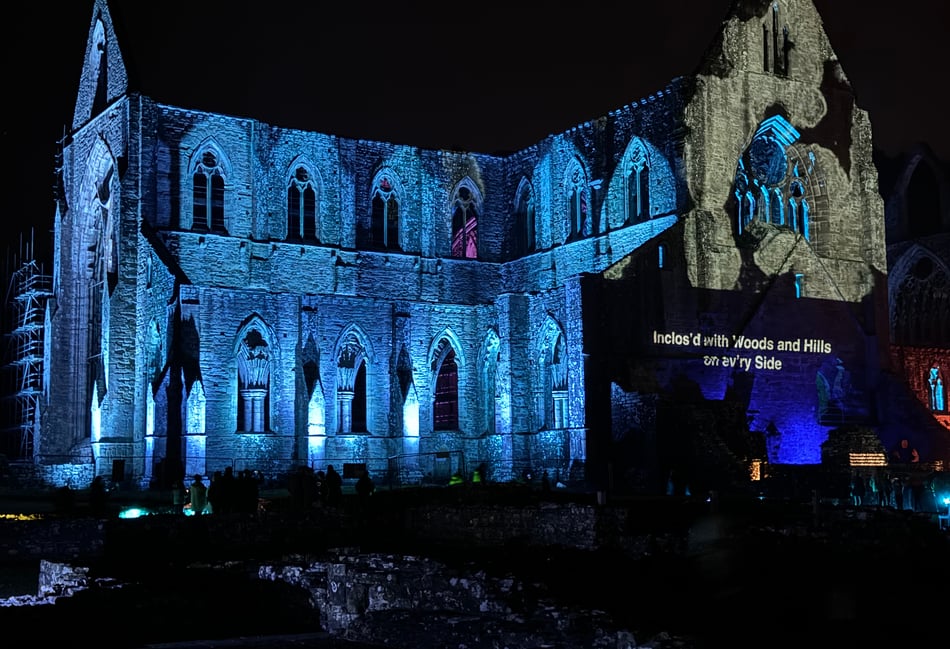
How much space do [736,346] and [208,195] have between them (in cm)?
1809

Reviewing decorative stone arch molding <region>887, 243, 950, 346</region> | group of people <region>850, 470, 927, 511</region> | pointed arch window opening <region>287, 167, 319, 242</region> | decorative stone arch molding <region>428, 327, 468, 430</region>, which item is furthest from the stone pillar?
decorative stone arch molding <region>887, 243, 950, 346</region>

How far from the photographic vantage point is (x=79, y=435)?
4497 cm

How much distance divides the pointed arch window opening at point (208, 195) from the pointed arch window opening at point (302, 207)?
8.40 ft

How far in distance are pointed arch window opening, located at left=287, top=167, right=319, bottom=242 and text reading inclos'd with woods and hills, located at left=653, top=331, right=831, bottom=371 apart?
1359 cm

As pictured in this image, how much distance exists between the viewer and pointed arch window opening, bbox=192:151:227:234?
42.8 meters

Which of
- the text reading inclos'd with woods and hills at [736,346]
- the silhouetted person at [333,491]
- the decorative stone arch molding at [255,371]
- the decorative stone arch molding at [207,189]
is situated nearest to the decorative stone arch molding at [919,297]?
the text reading inclos'd with woods and hills at [736,346]

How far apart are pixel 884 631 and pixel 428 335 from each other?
31.9 m

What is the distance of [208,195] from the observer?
4294cm

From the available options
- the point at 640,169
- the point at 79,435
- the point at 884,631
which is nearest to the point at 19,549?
the point at 884,631

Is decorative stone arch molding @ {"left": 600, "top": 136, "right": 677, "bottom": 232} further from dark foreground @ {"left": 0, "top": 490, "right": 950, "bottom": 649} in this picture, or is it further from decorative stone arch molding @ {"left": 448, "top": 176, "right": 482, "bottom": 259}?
dark foreground @ {"left": 0, "top": 490, "right": 950, "bottom": 649}

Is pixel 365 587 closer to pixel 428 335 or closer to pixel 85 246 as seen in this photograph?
pixel 428 335

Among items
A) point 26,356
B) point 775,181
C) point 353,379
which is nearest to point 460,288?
point 353,379

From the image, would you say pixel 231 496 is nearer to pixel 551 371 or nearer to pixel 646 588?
pixel 646 588

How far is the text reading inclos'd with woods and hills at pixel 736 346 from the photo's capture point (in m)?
39.2
